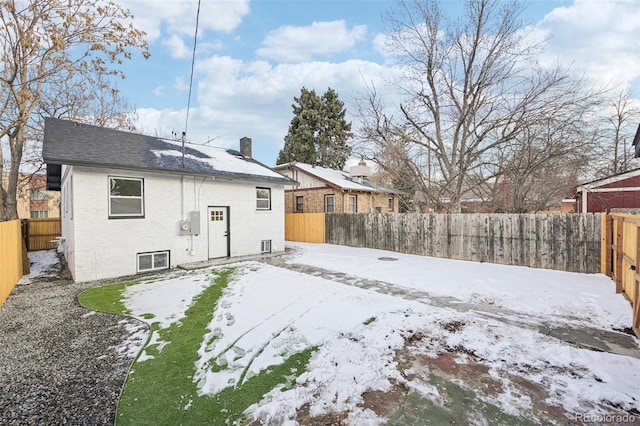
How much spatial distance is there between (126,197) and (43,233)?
11.6m

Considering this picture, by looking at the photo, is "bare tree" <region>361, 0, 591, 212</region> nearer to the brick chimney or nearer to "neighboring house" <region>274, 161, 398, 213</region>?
"neighboring house" <region>274, 161, 398, 213</region>

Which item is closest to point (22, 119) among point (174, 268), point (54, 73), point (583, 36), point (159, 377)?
point (54, 73)

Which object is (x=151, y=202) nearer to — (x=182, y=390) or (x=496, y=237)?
(x=182, y=390)

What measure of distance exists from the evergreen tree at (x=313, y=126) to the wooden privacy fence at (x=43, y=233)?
2076 centimetres

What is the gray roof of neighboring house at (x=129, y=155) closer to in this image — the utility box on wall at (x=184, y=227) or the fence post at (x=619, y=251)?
the utility box on wall at (x=184, y=227)

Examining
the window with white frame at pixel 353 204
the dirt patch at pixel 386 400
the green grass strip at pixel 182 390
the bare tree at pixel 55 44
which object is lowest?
the green grass strip at pixel 182 390

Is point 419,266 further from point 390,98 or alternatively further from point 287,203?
point 287,203

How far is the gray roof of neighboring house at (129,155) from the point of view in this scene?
789cm

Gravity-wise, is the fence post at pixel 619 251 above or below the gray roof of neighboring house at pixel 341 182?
below

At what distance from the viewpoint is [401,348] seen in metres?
3.93

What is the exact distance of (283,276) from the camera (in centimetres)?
815

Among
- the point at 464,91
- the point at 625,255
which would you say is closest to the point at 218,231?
the point at 625,255

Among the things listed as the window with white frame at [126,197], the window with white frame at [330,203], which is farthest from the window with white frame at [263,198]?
the window with white frame at [330,203]

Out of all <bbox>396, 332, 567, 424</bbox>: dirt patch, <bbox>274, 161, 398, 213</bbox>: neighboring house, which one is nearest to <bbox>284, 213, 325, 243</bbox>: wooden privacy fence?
<bbox>274, 161, 398, 213</bbox>: neighboring house
